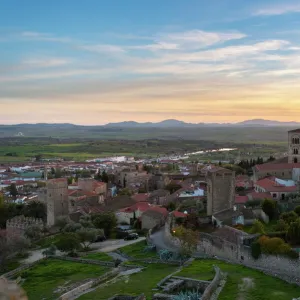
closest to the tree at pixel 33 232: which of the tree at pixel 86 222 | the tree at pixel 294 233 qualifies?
the tree at pixel 86 222

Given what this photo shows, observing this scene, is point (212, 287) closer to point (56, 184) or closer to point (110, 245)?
point (110, 245)

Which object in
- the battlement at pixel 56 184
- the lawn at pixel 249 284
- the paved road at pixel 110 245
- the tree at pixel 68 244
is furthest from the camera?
the battlement at pixel 56 184

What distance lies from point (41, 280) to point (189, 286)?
1024 centimetres

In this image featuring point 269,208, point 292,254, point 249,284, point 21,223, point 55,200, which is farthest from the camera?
point 55,200

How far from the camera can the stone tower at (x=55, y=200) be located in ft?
152

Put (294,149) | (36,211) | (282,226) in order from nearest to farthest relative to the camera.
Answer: (282,226) < (36,211) < (294,149)

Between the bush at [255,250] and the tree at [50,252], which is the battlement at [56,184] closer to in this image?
the tree at [50,252]

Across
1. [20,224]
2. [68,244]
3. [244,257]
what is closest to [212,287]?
[244,257]

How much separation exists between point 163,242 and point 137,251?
2.23 metres

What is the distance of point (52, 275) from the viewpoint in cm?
2861

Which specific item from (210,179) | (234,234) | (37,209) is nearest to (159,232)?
(210,179)

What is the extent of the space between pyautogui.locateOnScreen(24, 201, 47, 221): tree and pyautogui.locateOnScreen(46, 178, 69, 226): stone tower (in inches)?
145

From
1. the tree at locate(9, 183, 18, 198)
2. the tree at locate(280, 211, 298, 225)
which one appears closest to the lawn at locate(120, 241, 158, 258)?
the tree at locate(280, 211, 298, 225)

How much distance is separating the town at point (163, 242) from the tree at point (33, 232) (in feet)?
0.32
